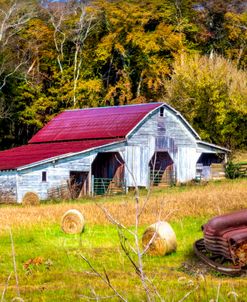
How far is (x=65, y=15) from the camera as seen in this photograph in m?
61.2

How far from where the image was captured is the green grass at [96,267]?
35.7ft

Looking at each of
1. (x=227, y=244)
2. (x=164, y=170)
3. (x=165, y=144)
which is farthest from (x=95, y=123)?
(x=227, y=244)

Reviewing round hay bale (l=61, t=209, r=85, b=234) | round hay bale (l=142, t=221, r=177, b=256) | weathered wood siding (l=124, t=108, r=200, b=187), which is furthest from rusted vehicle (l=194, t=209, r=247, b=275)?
weathered wood siding (l=124, t=108, r=200, b=187)

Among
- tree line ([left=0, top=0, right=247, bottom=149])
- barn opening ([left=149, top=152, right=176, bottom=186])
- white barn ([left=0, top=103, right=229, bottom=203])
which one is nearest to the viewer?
white barn ([left=0, top=103, right=229, bottom=203])

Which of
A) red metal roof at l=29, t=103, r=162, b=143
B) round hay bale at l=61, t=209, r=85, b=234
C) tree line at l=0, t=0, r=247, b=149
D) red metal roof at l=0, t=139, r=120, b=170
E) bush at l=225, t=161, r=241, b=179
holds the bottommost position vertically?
round hay bale at l=61, t=209, r=85, b=234

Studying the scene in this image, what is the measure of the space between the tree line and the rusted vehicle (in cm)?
3930

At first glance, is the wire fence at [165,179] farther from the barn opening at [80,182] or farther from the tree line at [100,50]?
the tree line at [100,50]

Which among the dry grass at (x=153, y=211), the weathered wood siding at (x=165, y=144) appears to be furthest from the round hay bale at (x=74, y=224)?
the weathered wood siding at (x=165, y=144)

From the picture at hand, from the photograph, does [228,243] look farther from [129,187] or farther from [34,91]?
[34,91]

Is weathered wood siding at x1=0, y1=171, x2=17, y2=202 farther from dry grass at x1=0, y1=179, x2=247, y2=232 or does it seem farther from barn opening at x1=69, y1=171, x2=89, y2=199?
dry grass at x1=0, y1=179, x2=247, y2=232

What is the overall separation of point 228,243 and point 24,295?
179 inches

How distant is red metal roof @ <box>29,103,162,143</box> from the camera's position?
43375 millimetres

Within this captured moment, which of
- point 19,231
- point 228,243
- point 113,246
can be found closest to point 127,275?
point 228,243

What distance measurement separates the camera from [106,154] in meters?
42.9
